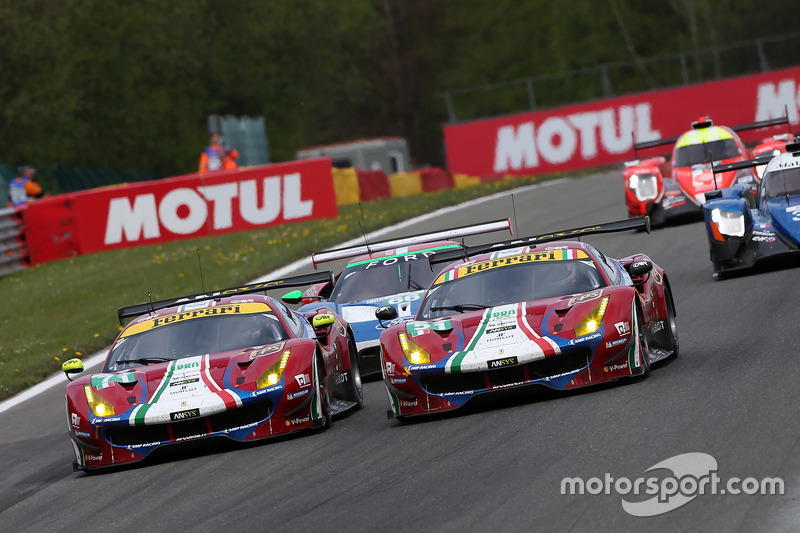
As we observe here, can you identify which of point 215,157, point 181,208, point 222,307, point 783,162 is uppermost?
point 215,157

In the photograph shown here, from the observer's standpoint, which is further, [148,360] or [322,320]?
[322,320]

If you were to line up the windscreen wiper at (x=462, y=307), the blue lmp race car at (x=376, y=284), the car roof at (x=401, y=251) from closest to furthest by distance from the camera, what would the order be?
the windscreen wiper at (x=462, y=307), the blue lmp race car at (x=376, y=284), the car roof at (x=401, y=251)

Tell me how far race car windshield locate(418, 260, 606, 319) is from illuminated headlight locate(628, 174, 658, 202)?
10.6 metres

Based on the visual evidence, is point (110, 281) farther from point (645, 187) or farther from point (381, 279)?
point (381, 279)

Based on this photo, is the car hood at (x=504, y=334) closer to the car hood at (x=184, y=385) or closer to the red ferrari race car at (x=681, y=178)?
the car hood at (x=184, y=385)

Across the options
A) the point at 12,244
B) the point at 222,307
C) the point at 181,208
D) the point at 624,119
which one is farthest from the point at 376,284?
the point at 624,119

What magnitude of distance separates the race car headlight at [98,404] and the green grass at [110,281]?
514 cm

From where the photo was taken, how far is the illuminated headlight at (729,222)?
48.6 feet

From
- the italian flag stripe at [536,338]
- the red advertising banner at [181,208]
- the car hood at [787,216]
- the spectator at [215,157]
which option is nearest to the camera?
the italian flag stripe at [536,338]

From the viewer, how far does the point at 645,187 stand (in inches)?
821

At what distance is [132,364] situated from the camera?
33.8 ft

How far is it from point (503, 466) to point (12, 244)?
19.2 meters

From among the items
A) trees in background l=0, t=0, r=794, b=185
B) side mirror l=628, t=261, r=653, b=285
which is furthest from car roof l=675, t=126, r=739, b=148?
trees in background l=0, t=0, r=794, b=185

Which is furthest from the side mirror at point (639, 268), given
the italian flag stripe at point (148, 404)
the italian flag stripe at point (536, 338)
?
the italian flag stripe at point (148, 404)
